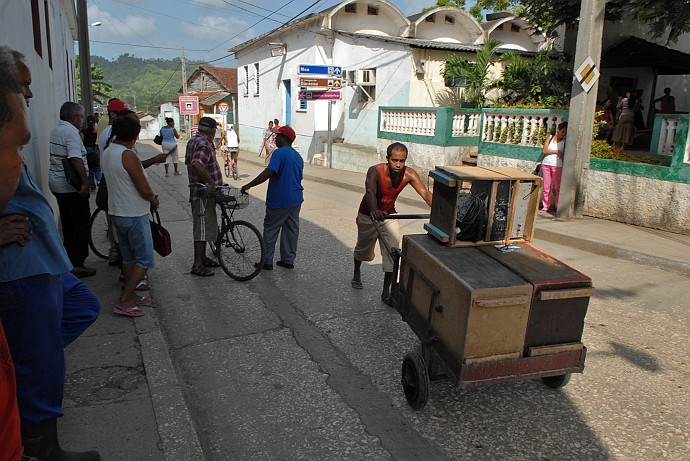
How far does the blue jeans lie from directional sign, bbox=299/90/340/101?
15.1 meters

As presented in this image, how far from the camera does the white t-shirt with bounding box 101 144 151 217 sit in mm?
4621

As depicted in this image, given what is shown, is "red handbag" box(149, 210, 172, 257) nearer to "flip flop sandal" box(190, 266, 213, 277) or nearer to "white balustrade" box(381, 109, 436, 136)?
"flip flop sandal" box(190, 266, 213, 277)

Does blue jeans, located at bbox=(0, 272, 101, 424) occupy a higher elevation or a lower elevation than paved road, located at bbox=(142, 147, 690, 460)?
higher

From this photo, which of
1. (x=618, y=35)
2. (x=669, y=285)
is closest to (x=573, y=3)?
(x=618, y=35)

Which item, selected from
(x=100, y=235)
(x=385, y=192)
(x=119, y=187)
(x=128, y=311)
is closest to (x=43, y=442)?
(x=128, y=311)

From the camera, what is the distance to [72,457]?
8.70 ft

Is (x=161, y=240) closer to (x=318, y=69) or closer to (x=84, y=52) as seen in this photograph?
(x=84, y=52)

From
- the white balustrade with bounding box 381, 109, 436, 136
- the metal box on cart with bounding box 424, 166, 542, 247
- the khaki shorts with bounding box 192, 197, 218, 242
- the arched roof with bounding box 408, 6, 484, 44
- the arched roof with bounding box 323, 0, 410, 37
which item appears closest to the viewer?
the metal box on cart with bounding box 424, 166, 542, 247

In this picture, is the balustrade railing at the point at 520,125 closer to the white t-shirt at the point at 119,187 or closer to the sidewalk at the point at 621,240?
the sidewalk at the point at 621,240

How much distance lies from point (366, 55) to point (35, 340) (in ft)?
56.0

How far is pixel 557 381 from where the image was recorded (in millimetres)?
3713

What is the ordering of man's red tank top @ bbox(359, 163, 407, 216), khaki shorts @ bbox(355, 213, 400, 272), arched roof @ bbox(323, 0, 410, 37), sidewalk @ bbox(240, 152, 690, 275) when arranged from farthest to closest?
arched roof @ bbox(323, 0, 410, 37) < sidewalk @ bbox(240, 152, 690, 275) < khaki shorts @ bbox(355, 213, 400, 272) < man's red tank top @ bbox(359, 163, 407, 216)

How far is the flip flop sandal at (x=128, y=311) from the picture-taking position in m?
4.72

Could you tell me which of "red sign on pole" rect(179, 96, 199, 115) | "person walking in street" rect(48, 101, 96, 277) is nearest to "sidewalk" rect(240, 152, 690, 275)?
"person walking in street" rect(48, 101, 96, 277)
